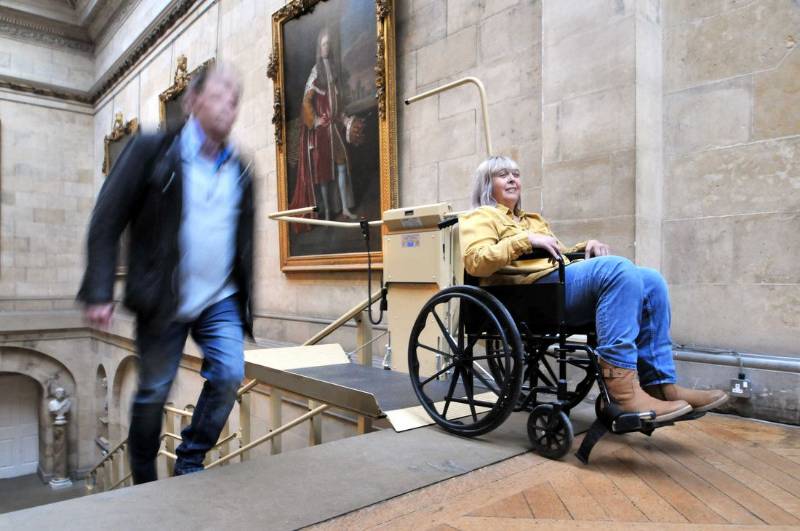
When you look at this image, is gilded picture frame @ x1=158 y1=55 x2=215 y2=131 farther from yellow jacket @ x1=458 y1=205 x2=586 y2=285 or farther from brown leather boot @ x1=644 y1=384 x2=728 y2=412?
brown leather boot @ x1=644 y1=384 x2=728 y2=412

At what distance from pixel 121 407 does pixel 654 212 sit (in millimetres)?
10569

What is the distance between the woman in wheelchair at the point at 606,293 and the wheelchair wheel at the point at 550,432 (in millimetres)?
203

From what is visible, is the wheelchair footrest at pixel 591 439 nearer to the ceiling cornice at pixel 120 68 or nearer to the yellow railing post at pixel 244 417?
the yellow railing post at pixel 244 417

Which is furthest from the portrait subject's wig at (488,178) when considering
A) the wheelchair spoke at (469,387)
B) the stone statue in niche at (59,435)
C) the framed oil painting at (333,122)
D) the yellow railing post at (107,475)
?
the stone statue in niche at (59,435)

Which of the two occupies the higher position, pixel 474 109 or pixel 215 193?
pixel 474 109

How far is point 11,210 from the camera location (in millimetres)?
12219

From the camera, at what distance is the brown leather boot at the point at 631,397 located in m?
1.84

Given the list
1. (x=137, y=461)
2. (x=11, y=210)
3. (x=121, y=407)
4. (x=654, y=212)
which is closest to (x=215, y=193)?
(x=137, y=461)

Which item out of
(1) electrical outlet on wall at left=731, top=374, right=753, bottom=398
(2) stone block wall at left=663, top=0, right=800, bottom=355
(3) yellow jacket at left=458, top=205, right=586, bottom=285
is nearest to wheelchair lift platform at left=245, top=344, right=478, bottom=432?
(3) yellow jacket at left=458, top=205, right=586, bottom=285

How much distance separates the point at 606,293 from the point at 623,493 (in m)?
0.67

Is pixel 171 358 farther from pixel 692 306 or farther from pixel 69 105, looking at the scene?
pixel 69 105

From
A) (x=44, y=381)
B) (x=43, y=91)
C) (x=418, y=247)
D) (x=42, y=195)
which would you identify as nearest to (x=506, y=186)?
(x=418, y=247)

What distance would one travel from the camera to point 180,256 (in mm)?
1599

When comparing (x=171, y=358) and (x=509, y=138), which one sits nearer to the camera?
(x=171, y=358)
